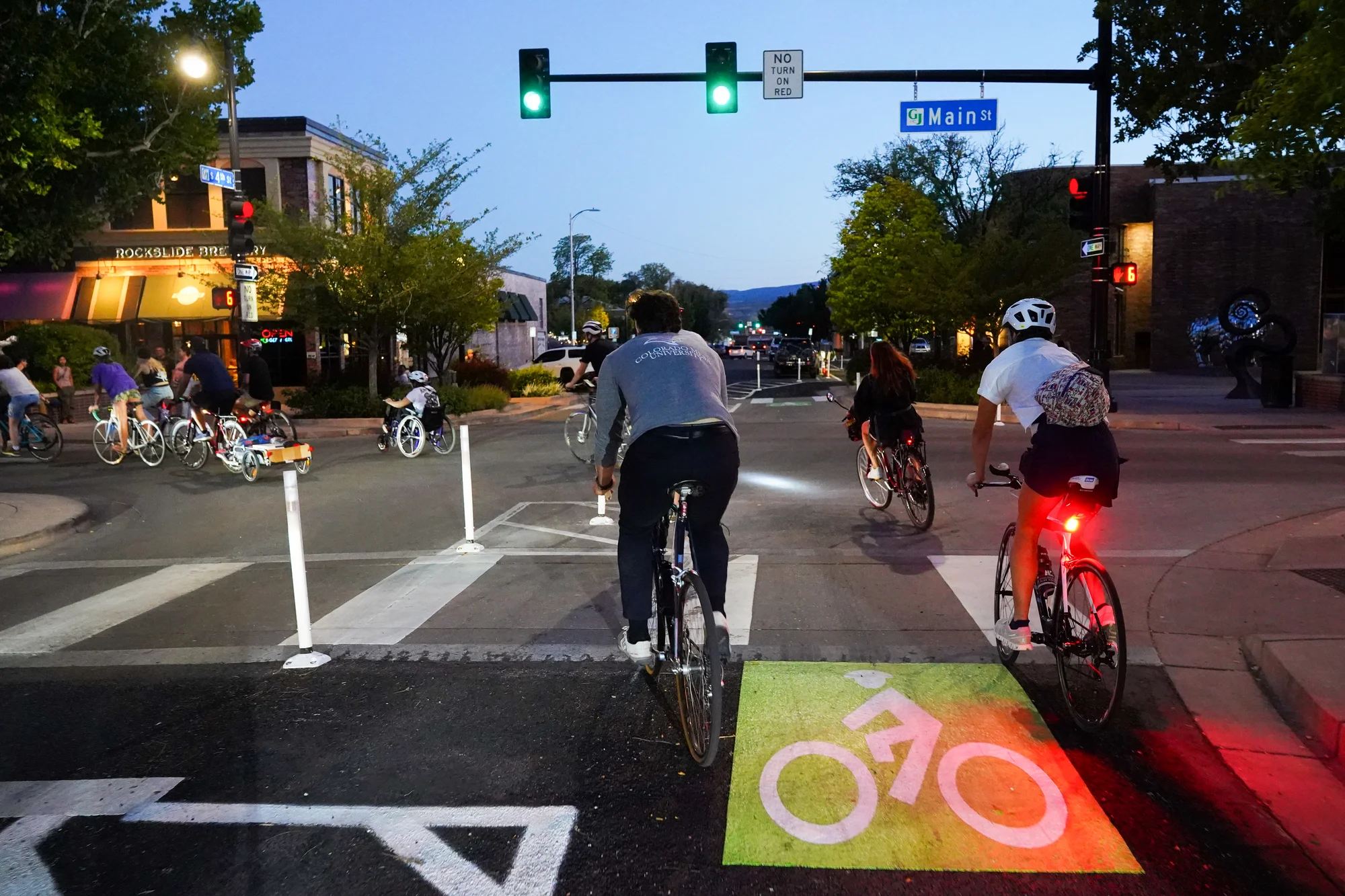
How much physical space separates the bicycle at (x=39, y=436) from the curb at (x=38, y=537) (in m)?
7.15

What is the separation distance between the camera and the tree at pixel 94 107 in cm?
1950

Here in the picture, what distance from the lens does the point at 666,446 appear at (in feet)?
14.1

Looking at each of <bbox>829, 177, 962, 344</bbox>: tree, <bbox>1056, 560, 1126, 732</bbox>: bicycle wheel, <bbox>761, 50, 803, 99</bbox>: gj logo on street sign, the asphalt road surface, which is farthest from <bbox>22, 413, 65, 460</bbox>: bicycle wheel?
<bbox>829, 177, 962, 344</bbox>: tree

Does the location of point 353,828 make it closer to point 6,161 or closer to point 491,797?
point 491,797

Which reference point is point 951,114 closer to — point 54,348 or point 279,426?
point 279,426

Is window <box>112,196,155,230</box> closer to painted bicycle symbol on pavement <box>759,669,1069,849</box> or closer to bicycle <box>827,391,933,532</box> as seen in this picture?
bicycle <box>827,391,933,532</box>

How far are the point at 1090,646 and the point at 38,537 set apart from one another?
31.6 ft

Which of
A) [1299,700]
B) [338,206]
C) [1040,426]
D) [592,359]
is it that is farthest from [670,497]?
[338,206]

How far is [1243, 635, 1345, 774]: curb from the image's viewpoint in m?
4.29

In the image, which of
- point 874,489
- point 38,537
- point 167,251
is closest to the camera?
point 38,537

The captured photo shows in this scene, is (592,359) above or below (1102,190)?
below

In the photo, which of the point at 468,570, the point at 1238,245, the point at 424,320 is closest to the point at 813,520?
the point at 468,570

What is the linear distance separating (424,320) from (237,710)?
67.9 ft

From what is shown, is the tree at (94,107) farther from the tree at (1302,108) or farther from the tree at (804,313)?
the tree at (804,313)
